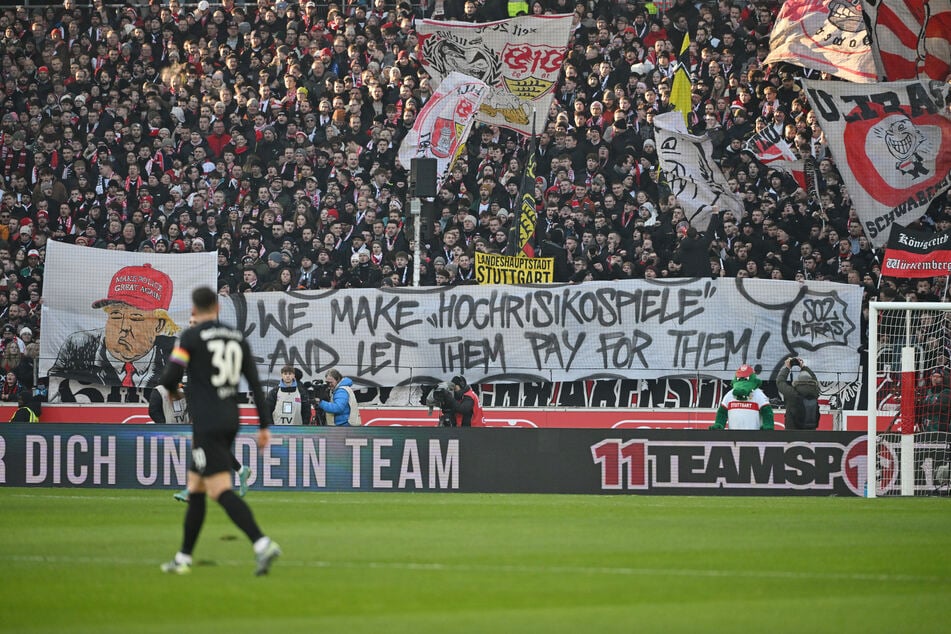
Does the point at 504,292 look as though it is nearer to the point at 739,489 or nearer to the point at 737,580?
the point at 739,489

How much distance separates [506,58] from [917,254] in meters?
8.75

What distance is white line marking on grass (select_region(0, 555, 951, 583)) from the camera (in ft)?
32.3

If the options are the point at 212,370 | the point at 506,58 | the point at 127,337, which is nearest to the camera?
the point at 212,370

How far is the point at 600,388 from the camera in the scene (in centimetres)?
2334

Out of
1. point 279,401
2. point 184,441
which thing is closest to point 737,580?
point 184,441

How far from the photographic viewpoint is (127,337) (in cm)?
2406

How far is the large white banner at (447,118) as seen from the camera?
2444 cm

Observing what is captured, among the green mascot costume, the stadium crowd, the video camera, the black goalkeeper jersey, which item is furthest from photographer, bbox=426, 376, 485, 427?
the black goalkeeper jersey

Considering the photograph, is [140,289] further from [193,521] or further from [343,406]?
[193,521]

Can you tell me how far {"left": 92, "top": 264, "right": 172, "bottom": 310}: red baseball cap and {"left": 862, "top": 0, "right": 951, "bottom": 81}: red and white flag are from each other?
13342 mm

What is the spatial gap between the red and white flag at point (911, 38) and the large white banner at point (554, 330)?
543 cm

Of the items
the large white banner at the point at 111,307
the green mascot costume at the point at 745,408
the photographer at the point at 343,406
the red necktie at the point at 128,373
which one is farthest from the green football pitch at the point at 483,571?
the large white banner at the point at 111,307

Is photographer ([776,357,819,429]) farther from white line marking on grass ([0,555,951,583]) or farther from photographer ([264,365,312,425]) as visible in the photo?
white line marking on grass ([0,555,951,583])

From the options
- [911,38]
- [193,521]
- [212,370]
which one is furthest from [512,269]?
[193,521]
